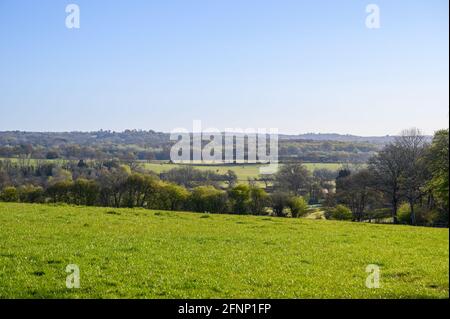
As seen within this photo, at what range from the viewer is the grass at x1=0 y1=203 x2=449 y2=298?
38.6 feet

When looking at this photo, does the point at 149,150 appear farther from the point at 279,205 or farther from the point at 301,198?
the point at 279,205

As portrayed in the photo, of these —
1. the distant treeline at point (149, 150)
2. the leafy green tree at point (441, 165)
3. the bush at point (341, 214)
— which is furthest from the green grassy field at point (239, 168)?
the leafy green tree at point (441, 165)

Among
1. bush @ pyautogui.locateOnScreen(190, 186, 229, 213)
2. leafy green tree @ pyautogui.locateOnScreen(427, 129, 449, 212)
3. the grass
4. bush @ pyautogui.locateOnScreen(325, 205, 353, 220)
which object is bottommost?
bush @ pyautogui.locateOnScreen(325, 205, 353, 220)

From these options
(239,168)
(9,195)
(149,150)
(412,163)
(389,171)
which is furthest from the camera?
(149,150)

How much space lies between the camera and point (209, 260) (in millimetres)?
15891

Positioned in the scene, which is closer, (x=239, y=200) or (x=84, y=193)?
(x=239, y=200)

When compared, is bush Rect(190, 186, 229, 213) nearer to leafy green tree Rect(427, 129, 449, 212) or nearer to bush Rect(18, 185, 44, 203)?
bush Rect(18, 185, 44, 203)

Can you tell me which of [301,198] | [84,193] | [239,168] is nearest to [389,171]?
[301,198]

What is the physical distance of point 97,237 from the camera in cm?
2075

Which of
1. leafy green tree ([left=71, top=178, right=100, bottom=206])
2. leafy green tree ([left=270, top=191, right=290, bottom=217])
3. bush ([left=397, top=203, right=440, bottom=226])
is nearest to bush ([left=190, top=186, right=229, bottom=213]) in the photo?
leafy green tree ([left=270, top=191, right=290, bottom=217])

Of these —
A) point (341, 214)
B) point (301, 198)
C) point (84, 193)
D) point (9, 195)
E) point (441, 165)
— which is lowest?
point (341, 214)
